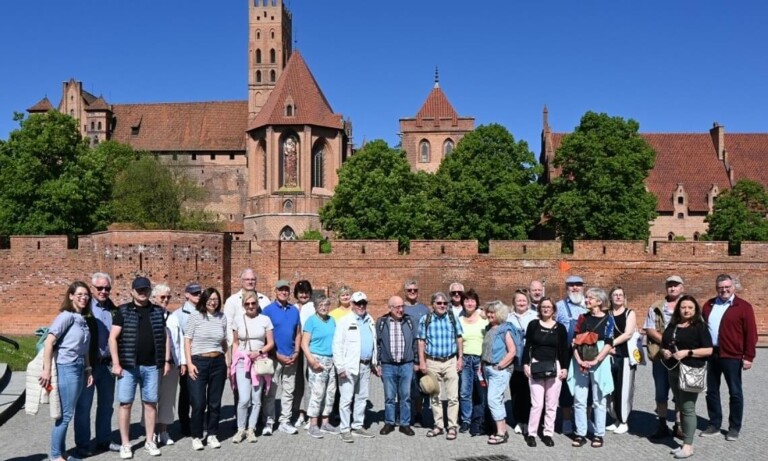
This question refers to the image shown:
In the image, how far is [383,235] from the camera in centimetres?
3491

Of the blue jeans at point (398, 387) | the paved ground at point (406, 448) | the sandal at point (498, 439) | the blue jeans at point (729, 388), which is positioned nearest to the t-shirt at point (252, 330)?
the paved ground at point (406, 448)

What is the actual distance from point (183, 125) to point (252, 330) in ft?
173

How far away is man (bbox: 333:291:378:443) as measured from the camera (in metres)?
8.63

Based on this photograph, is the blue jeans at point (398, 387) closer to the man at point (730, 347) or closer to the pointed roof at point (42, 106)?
the man at point (730, 347)

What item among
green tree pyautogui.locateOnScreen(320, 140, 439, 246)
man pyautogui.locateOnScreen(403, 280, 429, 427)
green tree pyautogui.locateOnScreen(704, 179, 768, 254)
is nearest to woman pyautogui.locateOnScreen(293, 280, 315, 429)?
man pyautogui.locateOnScreen(403, 280, 429, 427)

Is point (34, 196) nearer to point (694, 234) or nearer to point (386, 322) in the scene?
point (386, 322)

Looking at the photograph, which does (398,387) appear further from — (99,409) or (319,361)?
(99,409)

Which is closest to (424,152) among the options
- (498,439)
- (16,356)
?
(16,356)

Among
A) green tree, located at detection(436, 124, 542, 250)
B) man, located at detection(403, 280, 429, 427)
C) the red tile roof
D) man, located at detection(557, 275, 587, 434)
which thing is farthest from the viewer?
the red tile roof

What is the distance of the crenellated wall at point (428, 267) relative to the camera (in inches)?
821

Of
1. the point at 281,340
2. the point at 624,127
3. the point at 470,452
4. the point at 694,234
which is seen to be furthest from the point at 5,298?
the point at 694,234

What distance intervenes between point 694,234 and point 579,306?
38.8 meters

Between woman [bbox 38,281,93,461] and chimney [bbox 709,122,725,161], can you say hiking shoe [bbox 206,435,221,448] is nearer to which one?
woman [bbox 38,281,93,461]

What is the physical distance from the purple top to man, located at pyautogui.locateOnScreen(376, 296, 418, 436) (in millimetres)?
3452
